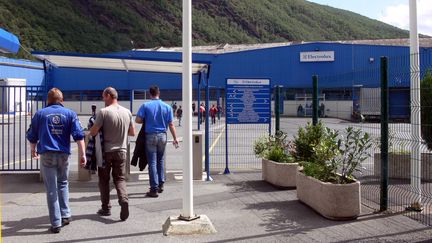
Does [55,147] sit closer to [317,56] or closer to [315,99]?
[315,99]

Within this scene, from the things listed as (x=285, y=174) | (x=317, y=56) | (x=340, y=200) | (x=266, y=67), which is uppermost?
(x=317, y=56)

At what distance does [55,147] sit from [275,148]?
16.1 ft

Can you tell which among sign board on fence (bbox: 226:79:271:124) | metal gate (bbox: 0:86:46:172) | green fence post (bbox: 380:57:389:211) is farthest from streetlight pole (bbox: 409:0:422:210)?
metal gate (bbox: 0:86:46:172)

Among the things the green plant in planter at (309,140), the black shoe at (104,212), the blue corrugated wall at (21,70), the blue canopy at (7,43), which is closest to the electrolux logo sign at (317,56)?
the blue corrugated wall at (21,70)

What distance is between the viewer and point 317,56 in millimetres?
49219

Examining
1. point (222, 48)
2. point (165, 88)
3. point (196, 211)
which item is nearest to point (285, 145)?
point (196, 211)

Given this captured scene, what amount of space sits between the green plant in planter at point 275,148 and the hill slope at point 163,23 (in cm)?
8997

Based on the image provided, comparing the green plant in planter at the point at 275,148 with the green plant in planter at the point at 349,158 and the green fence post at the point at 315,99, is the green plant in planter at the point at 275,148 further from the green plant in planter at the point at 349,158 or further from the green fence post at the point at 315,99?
the green plant in planter at the point at 349,158

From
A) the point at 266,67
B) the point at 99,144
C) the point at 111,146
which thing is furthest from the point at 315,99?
the point at 266,67

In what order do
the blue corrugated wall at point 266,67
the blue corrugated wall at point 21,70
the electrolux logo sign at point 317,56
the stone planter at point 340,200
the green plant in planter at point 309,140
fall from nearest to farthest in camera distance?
the stone planter at point 340,200, the green plant in planter at point 309,140, the blue corrugated wall at point 21,70, the blue corrugated wall at point 266,67, the electrolux logo sign at point 317,56

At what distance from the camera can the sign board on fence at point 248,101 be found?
12.2m

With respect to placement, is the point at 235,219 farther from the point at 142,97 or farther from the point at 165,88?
the point at 165,88

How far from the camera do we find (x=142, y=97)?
4956 cm

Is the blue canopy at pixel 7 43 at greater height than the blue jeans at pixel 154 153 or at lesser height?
greater
